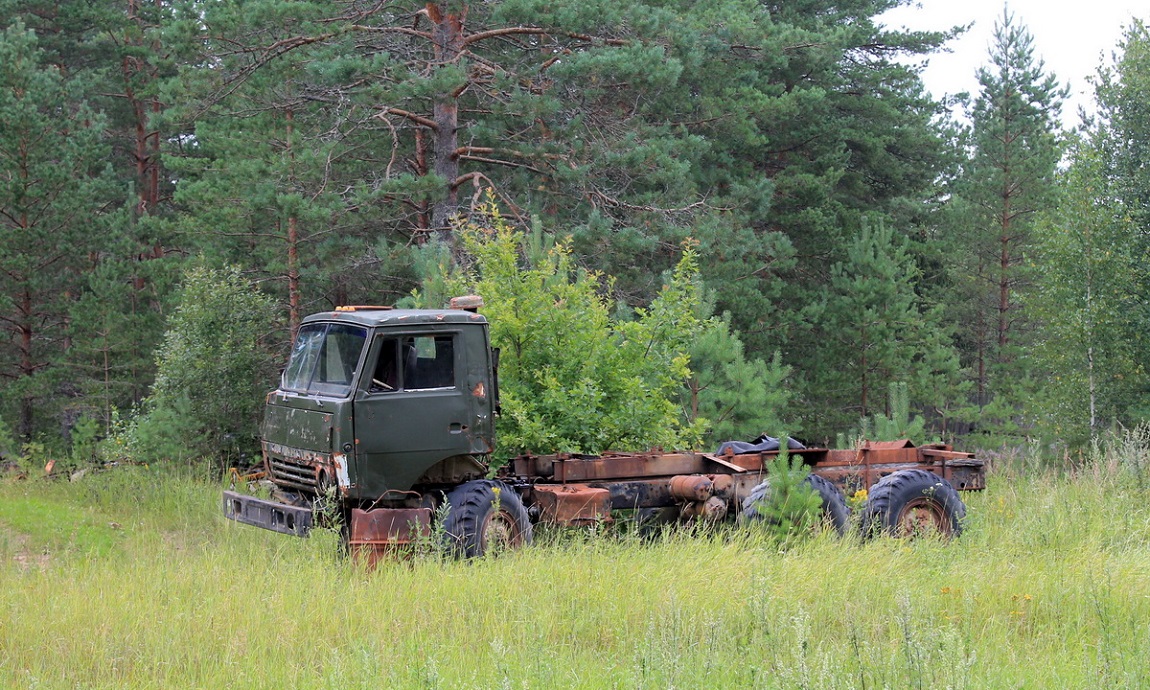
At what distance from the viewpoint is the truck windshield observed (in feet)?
30.6

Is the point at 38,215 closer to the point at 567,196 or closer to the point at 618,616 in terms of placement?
the point at 567,196

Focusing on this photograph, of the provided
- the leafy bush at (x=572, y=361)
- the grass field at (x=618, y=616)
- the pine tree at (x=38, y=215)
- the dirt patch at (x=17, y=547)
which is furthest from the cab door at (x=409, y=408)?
the pine tree at (x=38, y=215)

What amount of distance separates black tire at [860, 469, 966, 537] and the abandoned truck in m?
0.01

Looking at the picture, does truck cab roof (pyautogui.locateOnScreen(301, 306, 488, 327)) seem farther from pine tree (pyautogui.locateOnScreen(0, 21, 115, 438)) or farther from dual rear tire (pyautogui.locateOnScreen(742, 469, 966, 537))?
pine tree (pyautogui.locateOnScreen(0, 21, 115, 438))

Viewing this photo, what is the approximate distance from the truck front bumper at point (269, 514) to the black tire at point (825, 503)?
11.9 feet

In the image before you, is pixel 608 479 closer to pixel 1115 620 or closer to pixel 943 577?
pixel 943 577

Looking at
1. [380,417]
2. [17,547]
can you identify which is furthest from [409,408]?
[17,547]

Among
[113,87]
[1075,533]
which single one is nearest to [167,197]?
[113,87]

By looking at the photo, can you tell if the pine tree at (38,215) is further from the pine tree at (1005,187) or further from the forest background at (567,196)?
the pine tree at (1005,187)

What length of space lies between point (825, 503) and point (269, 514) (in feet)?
15.2

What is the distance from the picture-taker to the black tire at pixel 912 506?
998 centimetres

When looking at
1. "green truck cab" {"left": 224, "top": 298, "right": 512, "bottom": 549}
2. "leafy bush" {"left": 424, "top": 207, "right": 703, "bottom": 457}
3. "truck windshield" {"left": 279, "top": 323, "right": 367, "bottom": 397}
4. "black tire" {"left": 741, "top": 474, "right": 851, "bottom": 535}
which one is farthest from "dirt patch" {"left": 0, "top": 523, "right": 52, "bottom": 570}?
"black tire" {"left": 741, "top": 474, "right": 851, "bottom": 535}

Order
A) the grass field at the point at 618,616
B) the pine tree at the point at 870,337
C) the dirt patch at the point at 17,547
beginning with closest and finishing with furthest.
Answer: the grass field at the point at 618,616
the dirt patch at the point at 17,547
the pine tree at the point at 870,337

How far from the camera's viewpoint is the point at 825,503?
9719mm
